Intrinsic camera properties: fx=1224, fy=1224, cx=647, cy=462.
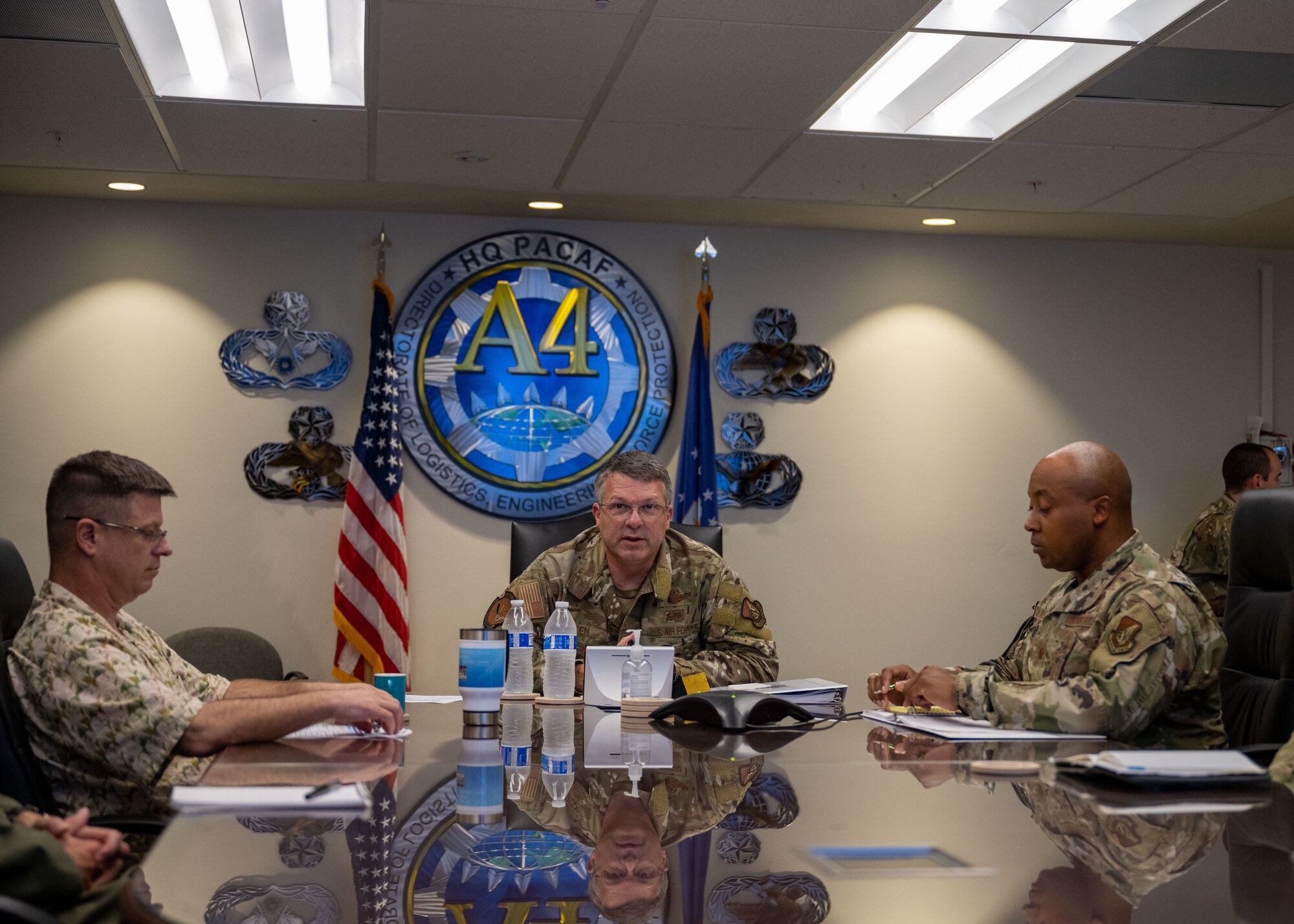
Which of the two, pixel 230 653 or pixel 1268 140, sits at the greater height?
pixel 1268 140

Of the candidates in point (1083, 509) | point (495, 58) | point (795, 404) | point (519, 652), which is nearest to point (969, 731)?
point (1083, 509)

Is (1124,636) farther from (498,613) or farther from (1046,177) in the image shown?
(1046,177)

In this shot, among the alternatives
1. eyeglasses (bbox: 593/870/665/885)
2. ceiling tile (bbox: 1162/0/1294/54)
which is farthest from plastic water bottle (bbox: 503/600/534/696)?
ceiling tile (bbox: 1162/0/1294/54)

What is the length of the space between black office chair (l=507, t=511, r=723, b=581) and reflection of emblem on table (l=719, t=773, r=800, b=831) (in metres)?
2.11

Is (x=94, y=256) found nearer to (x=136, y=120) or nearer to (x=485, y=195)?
(x=136, y=120)

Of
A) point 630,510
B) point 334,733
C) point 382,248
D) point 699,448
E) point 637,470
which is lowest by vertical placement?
point 334,733

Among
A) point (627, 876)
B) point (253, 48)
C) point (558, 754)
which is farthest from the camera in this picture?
point (253, 48)

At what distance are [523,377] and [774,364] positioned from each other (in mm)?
1162

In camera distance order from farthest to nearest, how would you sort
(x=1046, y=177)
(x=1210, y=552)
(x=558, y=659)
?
(x=1210, y=552) < (x=1046, y=177) < (x=558, y=659)

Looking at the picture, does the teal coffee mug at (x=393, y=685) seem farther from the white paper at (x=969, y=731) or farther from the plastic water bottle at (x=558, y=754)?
the white paper at (x=969, y=731)

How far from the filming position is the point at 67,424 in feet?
17.3

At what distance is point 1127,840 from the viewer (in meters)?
1.43

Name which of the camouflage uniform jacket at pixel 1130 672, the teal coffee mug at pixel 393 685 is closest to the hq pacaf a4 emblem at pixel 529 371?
the teal coffee mug at pixel 393 685

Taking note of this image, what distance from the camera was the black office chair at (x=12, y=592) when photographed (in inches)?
86.1
